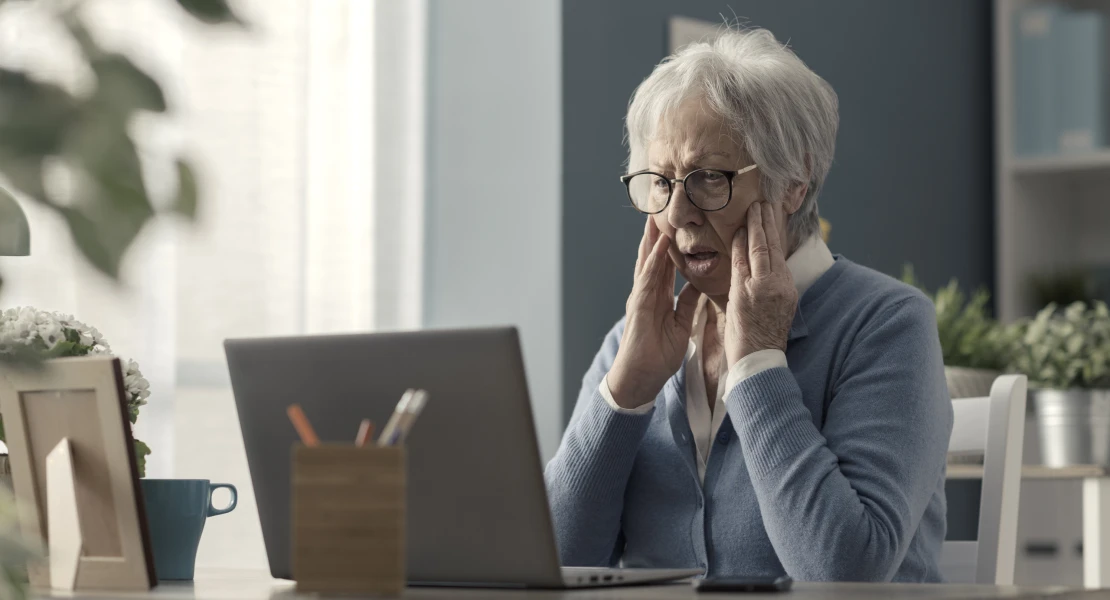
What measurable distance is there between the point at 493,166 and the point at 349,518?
175 centimetres

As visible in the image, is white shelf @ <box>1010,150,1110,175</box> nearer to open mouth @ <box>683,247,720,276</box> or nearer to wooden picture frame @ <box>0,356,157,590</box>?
open mouth @ <box>683,247,720,276</box>

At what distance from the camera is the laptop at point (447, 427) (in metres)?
0.86

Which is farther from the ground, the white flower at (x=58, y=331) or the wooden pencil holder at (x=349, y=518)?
the white flower at (x=58, y=331)

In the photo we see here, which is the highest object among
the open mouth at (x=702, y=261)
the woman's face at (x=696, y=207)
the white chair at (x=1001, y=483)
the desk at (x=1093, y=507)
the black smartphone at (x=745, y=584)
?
the woman's face at (x=696, y=207)

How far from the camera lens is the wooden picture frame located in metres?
0.98

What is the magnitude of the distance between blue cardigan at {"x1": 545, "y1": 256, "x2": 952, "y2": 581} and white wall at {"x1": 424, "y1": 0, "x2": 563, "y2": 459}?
0.90 m

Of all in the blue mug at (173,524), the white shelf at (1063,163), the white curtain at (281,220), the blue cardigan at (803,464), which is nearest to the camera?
the blue mug at (173,524)

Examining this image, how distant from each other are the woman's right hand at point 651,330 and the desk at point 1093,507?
3.27ft

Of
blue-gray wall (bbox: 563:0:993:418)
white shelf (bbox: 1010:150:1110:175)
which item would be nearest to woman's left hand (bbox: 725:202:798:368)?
blue-gray wall (bbox: 563:0:993:418)

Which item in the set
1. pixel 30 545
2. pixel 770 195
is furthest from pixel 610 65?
pixel 30 545

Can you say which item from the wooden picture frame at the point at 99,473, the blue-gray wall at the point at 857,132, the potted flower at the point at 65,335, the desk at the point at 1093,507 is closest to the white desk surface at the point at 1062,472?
the desk at the point at 1093,507

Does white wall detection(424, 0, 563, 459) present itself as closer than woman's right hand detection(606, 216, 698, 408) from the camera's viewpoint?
No

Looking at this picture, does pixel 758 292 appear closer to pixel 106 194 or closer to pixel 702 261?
pixel 702 261

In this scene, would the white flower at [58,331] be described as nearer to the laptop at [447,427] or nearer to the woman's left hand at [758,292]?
the laptop at [447,427]
